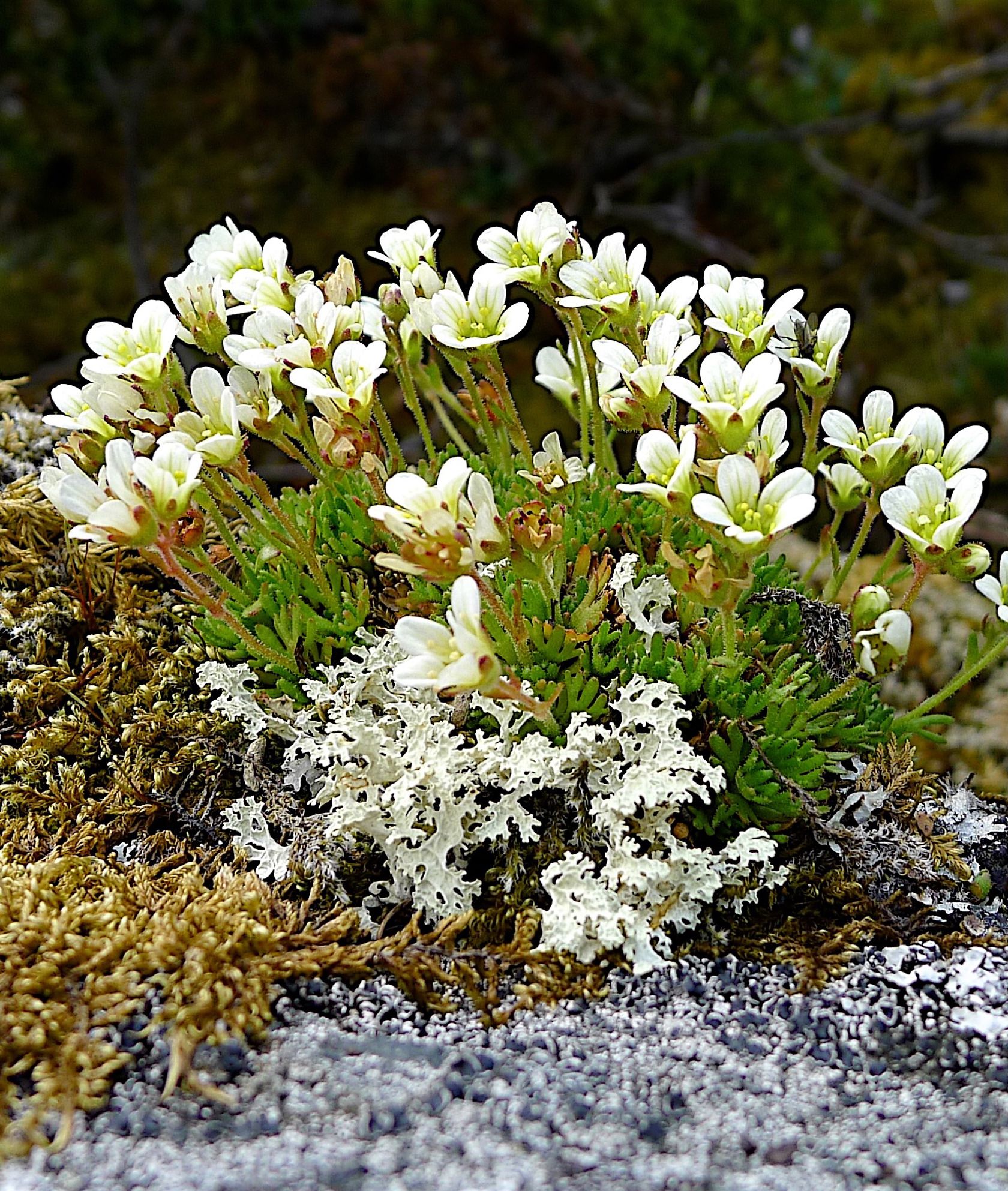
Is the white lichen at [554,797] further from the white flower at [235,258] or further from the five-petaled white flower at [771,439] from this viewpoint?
the white flower at [235,258]

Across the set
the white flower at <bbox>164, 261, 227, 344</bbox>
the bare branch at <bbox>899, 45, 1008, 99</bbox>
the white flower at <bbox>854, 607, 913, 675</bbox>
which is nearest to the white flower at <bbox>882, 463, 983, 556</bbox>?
the white flower at <bbox>854, 607, 913, 675</bbox>

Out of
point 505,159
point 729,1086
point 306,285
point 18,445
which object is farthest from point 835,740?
point 505,159

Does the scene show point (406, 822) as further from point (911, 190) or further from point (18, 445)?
point (911, 190)

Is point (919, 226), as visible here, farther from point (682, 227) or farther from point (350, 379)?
point (350, 379)

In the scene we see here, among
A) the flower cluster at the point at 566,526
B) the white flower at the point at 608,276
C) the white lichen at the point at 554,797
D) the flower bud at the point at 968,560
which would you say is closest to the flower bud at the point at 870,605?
the flower cluster at the point at 566,526

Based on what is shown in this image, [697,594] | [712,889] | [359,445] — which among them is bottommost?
[712,889]

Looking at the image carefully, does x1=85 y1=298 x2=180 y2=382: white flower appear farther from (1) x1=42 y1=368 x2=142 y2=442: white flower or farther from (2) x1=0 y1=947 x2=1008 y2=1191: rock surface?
(2) x1=0 y1=947 x2=1008 y2=1191: rock surface
